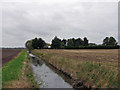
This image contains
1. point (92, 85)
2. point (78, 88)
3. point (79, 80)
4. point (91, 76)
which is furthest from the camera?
point (79, 80)

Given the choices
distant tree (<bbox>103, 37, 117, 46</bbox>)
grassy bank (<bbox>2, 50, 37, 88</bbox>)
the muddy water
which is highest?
distant tree (<bbox>103, 37, 117, 46</bbox>)

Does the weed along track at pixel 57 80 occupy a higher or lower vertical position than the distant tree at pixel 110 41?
lower

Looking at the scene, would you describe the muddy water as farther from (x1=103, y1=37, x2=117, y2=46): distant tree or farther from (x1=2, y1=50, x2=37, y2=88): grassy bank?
(x1=103, y1=37, x2=117, y2=46): distant tree

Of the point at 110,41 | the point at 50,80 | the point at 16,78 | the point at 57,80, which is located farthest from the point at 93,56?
the point at 110,41

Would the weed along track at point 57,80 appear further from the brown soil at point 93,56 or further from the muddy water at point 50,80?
the brown soil at point 93,56

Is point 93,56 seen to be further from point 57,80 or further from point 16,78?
point 16,78

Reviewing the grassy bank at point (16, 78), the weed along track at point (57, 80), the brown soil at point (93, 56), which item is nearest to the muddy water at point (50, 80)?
the weed along track at point (57, 80)

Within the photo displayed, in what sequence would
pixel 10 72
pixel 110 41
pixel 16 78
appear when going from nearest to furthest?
pixel 16 78
pixel 10 72
pixel 110 41

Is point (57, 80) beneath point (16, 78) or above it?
beneath

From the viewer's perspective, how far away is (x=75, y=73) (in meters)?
13.8

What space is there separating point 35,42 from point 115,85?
90724 millimetres

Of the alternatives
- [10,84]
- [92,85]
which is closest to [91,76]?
[92,85]

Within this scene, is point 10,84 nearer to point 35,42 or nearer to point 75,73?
point 75,73

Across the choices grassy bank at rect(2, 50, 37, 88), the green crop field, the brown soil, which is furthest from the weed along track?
the brown soil
